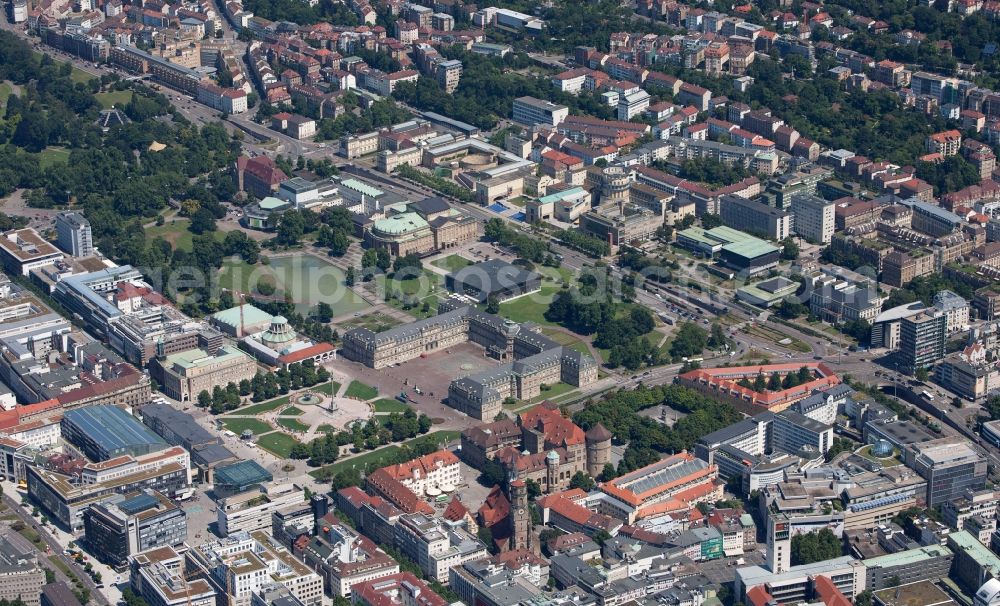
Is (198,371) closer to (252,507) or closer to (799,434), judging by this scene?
(252,507)

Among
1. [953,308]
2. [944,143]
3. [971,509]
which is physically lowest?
[971,509]

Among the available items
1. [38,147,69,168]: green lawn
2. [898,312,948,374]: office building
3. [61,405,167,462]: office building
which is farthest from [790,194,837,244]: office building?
[38,147,69,168]: green lawn

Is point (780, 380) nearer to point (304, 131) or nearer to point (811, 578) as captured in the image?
point (811, 578)

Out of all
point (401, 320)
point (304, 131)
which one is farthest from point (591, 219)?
point (304, 131)

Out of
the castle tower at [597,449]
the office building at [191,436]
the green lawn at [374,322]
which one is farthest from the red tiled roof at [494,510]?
the green lawn at [374,322]

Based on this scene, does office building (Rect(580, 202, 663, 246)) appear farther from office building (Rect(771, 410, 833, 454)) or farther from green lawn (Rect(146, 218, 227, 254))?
office building (Rect(771, 410, 833, 454))

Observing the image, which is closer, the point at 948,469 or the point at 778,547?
the point at 778,547

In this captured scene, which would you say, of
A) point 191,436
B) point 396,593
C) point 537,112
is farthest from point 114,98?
point 396,593
